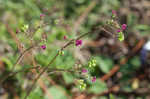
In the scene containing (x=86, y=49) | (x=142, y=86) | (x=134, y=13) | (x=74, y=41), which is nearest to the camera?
(x=74, y=41)

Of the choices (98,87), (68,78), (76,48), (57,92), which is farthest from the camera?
(76,48)

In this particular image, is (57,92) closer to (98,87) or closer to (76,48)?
(98,87)

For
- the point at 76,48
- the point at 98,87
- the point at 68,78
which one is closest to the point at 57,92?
the point at 68,78

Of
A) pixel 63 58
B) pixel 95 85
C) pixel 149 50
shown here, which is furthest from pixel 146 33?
pixel 63 58

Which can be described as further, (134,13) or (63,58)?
(134,13)

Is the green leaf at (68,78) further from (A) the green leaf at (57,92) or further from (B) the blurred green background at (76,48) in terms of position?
(A) the green leaf at (57,92)

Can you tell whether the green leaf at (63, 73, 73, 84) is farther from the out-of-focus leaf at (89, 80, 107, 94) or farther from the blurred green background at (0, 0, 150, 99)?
the out-of-focus leaf at (89, 80, 107, 94)

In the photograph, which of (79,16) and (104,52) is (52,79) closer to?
(104,52)

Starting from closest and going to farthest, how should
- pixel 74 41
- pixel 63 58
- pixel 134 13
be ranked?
pixel 74 41, pixel 63 58, pixel 134 13
